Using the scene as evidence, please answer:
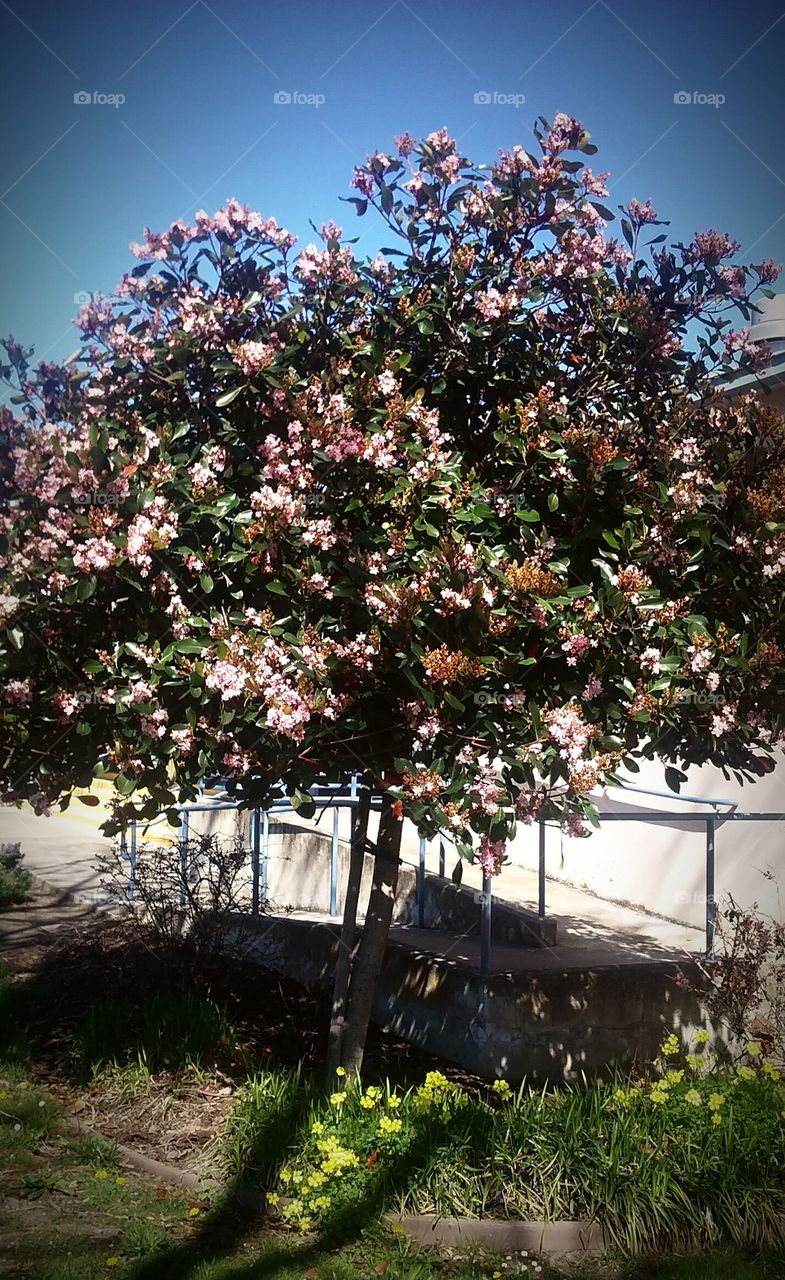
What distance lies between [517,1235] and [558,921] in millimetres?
3876

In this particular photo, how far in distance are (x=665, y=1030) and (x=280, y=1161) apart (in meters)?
2.76

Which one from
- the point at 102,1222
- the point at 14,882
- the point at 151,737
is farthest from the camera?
the point at 14,882

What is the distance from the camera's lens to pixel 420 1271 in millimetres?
3684

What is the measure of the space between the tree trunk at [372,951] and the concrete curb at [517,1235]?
1.26 metres

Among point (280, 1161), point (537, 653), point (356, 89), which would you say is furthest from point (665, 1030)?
point (356, 89)

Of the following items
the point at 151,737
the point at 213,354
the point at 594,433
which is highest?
the point at 213,354

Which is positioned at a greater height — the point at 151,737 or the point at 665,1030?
the point at 151,737

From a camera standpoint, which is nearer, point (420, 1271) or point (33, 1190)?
point (420, 1271)

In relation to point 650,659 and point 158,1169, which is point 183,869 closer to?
point 158,1169

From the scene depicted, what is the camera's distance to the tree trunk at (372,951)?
17.1ft

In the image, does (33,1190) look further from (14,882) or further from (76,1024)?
(14,882)

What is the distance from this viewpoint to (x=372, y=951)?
17.3 feet

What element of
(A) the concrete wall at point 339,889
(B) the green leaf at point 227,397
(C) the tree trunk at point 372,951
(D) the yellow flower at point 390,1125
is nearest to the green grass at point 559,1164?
(D) the yellow flower at point 390,1125

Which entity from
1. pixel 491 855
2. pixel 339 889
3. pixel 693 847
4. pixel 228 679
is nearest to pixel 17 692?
pixel 228 679
